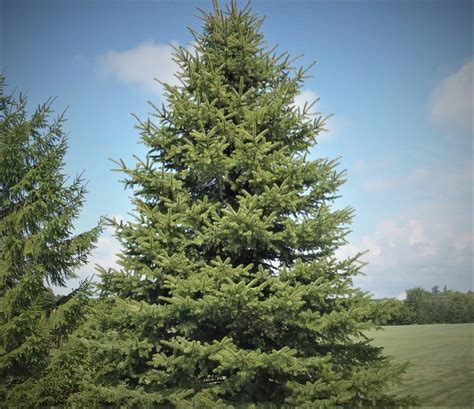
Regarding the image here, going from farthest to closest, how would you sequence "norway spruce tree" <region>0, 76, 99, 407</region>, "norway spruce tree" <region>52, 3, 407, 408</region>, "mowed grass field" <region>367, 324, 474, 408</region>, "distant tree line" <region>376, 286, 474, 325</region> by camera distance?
"distant tree line" <region>376, 286, 474, 325</region>, "mowed grass field" <region>367, 324, 474, 408</region>, "norway spruce tree" <region>0, 76, 99, 407</region>, "norway spruce tree" <region>52, 3, 407, 408</region>

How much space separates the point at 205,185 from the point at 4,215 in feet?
19.5

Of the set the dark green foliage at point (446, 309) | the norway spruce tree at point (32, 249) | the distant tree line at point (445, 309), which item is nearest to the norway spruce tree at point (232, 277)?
the norway spruce tree at point (32, 249)

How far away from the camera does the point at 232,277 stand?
6.39m

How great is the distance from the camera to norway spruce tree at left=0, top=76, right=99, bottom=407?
862 centimetres

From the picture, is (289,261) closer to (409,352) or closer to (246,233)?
(246,233)

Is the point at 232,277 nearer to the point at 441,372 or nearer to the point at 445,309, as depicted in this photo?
the point at 441,372

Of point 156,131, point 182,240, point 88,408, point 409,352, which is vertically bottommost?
point 409,352

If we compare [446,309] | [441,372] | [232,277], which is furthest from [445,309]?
[232,277]

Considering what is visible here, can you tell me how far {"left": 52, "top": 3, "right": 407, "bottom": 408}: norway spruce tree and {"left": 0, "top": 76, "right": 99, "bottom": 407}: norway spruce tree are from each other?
4.76ft

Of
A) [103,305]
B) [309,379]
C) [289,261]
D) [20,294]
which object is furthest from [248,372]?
[20,294]

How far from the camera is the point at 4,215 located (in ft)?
32.1

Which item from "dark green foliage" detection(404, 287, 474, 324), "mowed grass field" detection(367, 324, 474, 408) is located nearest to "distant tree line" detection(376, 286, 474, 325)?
"dark green foliage" detection(404, 287, 474, 324)

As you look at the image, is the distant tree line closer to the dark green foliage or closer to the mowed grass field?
the dark green foliage

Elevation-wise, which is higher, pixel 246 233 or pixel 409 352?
pixel 246 233
